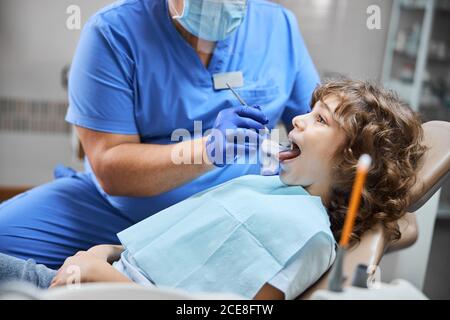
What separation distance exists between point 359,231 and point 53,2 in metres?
0.95

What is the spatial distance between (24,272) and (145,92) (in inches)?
16.6

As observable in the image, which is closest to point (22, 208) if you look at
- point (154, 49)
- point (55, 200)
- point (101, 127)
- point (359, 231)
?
point (55, 200)

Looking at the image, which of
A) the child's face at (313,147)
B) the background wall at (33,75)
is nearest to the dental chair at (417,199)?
the child's face at (313,147)

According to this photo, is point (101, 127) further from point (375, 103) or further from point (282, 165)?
point (375, 103)

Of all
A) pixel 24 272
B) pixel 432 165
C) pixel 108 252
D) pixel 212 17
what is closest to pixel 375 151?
pixel 432 165

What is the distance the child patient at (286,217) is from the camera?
95 cm

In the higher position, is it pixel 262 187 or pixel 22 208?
pixel 262 187

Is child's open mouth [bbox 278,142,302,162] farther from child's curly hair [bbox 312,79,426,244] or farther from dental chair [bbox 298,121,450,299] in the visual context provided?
dental chair [bbox 298,121,450,299]

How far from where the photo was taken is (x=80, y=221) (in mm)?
1211

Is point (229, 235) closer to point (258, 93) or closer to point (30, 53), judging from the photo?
point (258, 93)

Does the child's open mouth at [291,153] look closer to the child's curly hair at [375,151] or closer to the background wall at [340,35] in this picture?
the child's curly hair at [375,151]

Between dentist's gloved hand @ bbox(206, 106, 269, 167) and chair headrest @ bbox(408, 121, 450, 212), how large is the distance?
0.34m

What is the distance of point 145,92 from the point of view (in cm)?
114

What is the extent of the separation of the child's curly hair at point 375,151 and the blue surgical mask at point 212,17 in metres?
0.23
